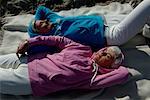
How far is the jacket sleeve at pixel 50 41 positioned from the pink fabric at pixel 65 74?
0.22 ft

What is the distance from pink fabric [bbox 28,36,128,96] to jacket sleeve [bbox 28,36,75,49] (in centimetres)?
7

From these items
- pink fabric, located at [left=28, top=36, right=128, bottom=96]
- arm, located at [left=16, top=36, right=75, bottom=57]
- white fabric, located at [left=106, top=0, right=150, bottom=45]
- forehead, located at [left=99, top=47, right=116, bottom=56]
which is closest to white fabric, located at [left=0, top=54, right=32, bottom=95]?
pink fabric, located at [left=28, top=36, right=128, bottom=96]

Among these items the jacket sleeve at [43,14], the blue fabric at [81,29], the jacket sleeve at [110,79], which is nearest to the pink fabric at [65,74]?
the jacket sleeve at [110,79]

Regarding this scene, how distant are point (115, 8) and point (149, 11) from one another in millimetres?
432

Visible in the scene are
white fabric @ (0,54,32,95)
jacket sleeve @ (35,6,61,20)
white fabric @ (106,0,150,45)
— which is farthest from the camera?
jacket sleeve @ (35,6,61,20)

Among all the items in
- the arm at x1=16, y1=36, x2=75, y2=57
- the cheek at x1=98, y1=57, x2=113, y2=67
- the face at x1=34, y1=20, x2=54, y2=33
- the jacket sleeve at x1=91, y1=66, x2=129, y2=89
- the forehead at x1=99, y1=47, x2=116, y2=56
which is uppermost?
the face at x1=34, y1=20, x2=54, y2=33

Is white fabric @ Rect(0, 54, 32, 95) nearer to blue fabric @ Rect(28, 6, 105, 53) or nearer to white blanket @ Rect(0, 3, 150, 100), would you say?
white blanket @ Rect(0, 3, 150, 100)

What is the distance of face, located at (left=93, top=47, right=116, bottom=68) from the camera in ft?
6.04

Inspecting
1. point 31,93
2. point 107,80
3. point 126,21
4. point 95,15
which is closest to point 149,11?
point 126,21

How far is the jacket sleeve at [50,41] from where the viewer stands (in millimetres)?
1938

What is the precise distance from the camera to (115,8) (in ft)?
7.91

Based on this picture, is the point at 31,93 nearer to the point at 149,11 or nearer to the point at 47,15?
the point at 47,15

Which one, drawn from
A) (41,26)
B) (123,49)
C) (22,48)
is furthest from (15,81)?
(123,49)

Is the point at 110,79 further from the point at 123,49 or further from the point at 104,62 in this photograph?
the point at 123,49
